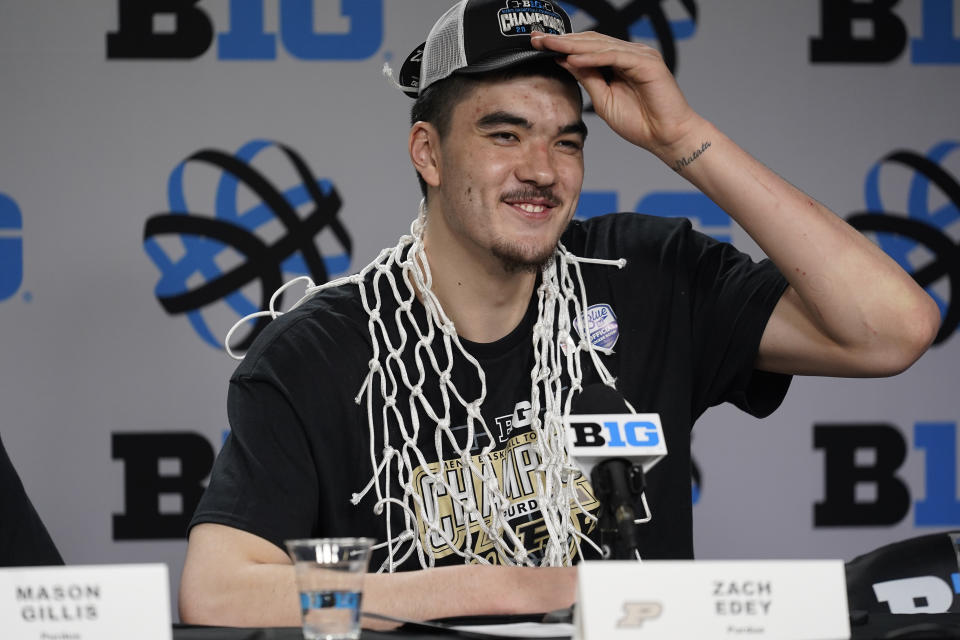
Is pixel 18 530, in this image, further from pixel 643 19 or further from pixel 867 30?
pixel 867 30

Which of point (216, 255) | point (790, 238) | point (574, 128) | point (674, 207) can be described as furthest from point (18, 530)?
point (674, 207)

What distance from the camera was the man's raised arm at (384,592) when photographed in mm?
1188

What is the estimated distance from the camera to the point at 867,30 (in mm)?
2799

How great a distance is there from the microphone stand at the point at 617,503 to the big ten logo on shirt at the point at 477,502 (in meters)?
0.57

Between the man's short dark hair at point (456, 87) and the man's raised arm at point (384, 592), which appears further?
the man's short dark hair at point (456, 87)

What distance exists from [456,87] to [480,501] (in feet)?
2.15

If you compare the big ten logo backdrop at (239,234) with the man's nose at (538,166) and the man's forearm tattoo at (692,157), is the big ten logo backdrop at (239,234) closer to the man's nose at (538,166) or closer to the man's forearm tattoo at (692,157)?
the man's nose at (538,166)

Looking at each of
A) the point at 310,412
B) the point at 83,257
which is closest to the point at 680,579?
the point at 310,412

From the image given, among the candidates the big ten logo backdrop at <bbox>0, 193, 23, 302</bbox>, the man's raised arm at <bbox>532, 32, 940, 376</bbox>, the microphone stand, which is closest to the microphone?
the microphone stand

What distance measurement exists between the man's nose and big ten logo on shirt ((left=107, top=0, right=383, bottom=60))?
47.8 inches

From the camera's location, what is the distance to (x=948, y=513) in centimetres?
274

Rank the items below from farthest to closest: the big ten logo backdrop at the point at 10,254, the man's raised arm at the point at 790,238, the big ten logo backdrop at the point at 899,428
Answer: the big ten logo backdrop at the point at 899,428 → the big ten logo backdrop at the point at 10,254 → the man's raised arm at the point at 790,238

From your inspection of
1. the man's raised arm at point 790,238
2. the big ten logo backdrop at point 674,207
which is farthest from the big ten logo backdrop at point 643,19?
the man's raised arm at point 790,238

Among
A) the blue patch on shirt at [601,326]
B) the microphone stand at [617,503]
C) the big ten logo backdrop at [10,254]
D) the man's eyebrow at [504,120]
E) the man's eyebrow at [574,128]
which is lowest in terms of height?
the microphone stand at [617,503]
